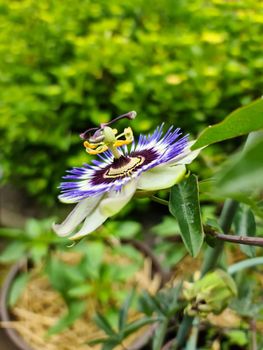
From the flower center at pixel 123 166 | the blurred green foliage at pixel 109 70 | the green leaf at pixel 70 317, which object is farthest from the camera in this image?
the blurred green foliage at pixel 109 70

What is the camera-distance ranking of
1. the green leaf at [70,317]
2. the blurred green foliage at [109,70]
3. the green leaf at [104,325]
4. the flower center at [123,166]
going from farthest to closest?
the blurred green foliage at [109,70]
the green leaf at [70,317]
the green leaf at [104,325]
the flower center at [123,166]

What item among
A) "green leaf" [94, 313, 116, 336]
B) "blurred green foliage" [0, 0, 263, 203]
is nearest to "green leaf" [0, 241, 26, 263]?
"blurred green foliage" [0, 0, 263, 203]

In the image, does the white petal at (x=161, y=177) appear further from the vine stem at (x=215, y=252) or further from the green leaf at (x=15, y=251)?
the green leaf at (x=15, y=251)

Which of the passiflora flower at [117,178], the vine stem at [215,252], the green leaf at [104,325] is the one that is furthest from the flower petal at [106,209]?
the green leaf at [104,325]

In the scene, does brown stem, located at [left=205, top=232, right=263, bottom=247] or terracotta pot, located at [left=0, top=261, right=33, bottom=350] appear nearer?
brown stem, located at [left=205, top=232, right=263, bottom=247]

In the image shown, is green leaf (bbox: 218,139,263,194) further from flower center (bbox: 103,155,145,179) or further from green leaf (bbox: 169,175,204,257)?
flower center (bbox: 103,155,145,179)

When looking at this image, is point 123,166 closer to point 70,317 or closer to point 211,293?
point 211,293

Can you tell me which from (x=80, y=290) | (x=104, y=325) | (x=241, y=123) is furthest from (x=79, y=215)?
(x=80, y=290)

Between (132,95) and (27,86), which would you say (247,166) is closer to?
(132,95)
